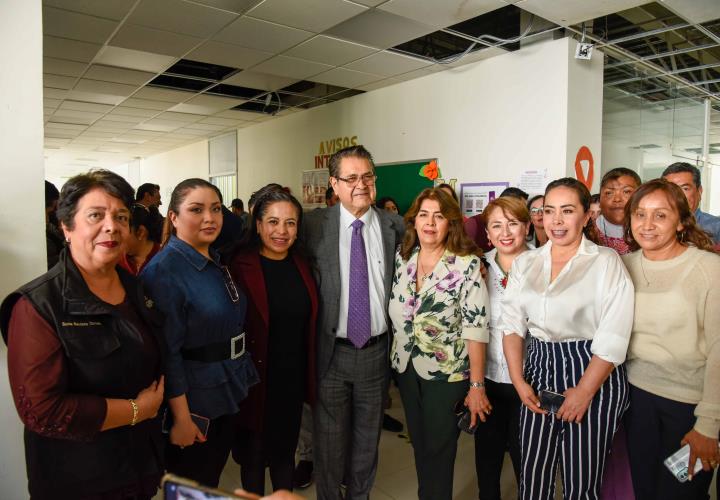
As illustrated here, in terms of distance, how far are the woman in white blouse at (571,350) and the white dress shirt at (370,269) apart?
0.62 m

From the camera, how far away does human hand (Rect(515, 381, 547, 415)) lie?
73.3 inches

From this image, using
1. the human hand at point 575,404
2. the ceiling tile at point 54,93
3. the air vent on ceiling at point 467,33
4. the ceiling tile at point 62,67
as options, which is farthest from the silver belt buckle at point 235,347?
the ceiling tile at point 54,93

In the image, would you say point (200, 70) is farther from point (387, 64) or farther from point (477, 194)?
point (477, 194)

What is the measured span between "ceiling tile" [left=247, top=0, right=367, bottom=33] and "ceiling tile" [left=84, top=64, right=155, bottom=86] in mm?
2296

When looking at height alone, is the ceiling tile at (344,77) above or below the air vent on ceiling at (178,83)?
below

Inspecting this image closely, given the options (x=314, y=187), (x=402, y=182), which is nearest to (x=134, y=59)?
(x=314, y=187)

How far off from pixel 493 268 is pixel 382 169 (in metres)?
3.91

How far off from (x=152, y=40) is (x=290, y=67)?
136cm

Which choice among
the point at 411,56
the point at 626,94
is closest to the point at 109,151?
the point at 411,56

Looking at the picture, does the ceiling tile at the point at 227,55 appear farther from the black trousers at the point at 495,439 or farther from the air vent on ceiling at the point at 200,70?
the black trousers at the point at 495,439

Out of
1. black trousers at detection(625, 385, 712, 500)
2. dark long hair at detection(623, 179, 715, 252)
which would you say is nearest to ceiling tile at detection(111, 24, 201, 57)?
dark long hair at detection(623, 179, 715, 252)

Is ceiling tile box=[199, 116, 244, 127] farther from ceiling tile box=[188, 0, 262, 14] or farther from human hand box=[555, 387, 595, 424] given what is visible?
human hand box=[555, 387, 595, 424]

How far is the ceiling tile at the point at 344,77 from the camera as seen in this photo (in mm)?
5230

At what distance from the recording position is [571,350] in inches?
71.6
